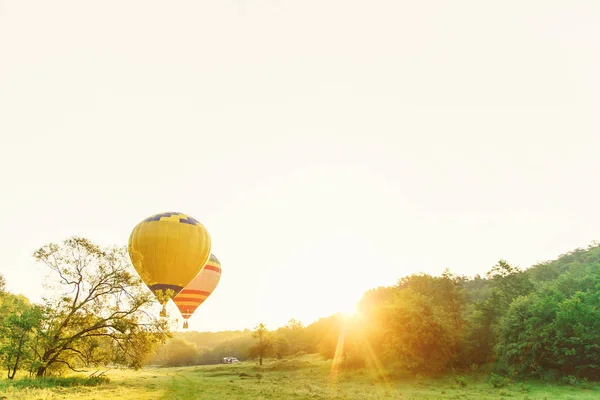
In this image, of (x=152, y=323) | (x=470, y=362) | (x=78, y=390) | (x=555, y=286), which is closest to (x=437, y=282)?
(x=470, y=362)

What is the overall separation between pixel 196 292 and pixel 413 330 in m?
23.4

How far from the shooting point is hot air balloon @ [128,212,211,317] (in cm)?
2912

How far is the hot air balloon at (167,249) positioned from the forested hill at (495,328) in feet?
17.1

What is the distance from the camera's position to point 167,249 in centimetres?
2953

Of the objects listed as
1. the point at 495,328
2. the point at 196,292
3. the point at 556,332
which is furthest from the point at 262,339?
the point at 556,332

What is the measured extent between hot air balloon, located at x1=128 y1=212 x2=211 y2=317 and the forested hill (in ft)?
17.1

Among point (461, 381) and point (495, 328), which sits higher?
point (495, 328)

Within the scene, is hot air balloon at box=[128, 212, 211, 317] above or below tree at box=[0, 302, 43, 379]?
above

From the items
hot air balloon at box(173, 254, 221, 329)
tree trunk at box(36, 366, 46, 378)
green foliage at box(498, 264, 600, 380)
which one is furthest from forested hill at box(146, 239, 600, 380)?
tree trunk at box(36, 366, 46, 378)

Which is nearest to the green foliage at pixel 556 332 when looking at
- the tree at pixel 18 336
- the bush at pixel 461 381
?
the bush at pixel 461 381

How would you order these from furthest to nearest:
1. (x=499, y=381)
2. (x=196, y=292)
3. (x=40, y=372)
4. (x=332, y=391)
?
(x=196, y=292) < (x=499, y=381) < (x=332, y=391) < (x=40, y=372)

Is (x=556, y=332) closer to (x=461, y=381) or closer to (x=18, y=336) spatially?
(x=461, y=381)

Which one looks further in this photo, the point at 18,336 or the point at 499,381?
the point at 499,381

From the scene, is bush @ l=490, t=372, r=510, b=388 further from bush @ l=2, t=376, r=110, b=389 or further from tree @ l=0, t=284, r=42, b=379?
tree @ l=0, t=284, r=42, b=379
